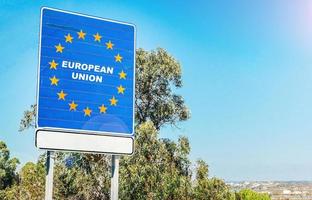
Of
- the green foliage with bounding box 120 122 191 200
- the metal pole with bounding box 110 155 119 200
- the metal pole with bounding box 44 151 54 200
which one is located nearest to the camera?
the metal pole with bounding box 44 151 54 200

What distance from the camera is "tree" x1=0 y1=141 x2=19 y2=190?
1334 inches

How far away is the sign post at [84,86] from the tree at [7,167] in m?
31.3

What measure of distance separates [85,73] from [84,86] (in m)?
0.12

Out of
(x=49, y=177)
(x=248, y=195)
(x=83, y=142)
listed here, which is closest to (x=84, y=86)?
(x=83, y=142)

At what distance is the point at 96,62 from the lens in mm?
4332

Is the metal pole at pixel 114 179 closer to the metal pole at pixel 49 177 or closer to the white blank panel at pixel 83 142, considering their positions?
the white blank panel at pixel 83 142

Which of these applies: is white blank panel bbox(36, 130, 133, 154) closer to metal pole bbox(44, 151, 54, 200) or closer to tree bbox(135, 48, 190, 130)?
metal pole bbox(44, 151, 54, 200)

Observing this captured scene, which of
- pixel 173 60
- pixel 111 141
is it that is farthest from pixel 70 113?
pixel 173 60

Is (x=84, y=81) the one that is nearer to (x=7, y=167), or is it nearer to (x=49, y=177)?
(x=49, y=177)

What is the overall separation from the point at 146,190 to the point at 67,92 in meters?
12.8

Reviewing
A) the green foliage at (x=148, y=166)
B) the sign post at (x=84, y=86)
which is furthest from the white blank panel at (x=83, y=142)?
the green foliage at (x=148, y=166)

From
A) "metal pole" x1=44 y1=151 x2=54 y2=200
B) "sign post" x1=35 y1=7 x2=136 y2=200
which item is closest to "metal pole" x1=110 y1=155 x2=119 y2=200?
"sign post" x1=35 y1=7 x2=136 y2=200

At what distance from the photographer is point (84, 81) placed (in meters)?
4.30

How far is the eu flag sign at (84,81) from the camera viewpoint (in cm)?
416
